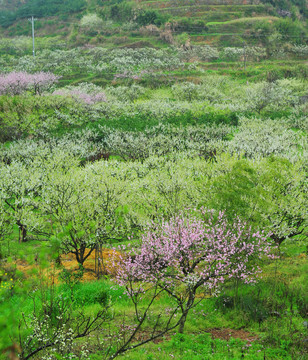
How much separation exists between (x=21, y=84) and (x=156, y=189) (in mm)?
60826

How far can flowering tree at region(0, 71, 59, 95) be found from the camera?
240 ft

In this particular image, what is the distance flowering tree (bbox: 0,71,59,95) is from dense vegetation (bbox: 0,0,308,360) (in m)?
0.46

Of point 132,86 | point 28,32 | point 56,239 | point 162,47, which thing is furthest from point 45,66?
point 56,239

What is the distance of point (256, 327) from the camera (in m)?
15.9

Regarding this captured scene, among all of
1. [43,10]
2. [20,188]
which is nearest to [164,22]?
[43,10]

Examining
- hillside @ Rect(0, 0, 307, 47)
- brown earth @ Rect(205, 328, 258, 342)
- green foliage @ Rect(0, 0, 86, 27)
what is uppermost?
green foliage @ Rect(0, 0, 86, 27)

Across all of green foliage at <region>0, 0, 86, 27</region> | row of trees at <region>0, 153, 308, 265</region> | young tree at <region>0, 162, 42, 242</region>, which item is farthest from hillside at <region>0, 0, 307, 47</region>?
row of trees at <region>0, 153, 308, 265</region>

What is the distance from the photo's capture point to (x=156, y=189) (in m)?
27.4

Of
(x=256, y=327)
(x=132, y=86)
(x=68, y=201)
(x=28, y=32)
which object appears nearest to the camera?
(x=256, y=327)

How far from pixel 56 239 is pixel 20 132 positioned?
54846 mm

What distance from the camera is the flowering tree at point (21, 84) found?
240ft

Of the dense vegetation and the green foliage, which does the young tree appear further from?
the green foliage

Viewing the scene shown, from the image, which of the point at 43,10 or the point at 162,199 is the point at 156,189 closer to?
the point at 162,199

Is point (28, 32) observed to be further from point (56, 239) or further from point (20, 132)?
point (56, 239)
